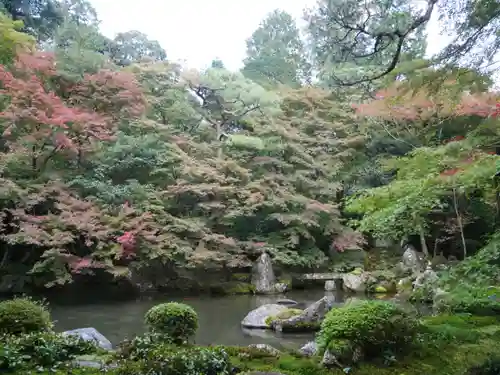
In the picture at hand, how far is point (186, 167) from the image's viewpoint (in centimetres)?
1365

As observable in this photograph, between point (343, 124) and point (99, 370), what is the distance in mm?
14991

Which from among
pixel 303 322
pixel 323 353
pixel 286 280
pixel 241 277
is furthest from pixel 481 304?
pixel 241 277

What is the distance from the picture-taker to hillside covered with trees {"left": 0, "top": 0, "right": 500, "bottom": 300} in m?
11.0

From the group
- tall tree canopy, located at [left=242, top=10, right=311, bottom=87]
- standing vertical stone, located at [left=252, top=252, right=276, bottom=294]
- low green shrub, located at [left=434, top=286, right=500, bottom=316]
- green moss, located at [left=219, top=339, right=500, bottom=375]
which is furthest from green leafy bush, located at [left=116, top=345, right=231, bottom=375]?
tall tree canopy, located at [left=242, top=10, right=311, bottom=87]

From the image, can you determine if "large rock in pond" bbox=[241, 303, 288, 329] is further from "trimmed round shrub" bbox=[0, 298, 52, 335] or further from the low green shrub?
"trimmed round shrub" bbox=[0, 298, 52, 335]

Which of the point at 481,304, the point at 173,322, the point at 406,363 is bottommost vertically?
the point at 406,363

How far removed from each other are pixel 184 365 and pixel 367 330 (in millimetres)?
1671

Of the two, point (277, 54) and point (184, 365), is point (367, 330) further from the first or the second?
point (277, 54)

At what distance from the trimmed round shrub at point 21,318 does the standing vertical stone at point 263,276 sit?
926 cm

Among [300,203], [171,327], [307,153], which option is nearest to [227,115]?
[307,153]

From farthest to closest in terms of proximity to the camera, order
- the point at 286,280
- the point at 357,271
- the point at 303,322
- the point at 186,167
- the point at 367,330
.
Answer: the point at 357,271
the point at 286,280
the point at 186,167
the point at 303,322
the point at 367,330

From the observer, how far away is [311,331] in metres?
8.59

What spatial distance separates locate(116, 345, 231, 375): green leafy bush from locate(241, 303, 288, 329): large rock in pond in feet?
17.4

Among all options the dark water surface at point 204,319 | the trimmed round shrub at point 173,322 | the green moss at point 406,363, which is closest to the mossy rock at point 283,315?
the dark water surface at point 204,319
